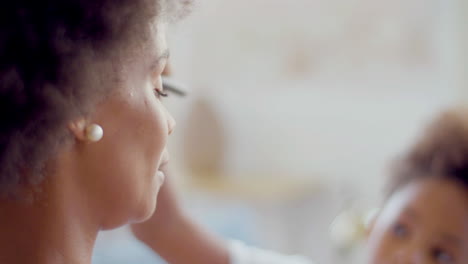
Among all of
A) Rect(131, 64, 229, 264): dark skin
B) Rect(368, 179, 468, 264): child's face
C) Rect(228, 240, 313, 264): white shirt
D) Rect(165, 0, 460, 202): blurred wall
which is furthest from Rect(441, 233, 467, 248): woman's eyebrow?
Rect(165, 0, 460, 202): blurred wall

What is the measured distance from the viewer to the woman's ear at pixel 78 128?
44cm

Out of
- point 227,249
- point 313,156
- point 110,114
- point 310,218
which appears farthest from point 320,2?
point 110,114

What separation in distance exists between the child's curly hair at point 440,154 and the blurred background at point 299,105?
2.05 feet

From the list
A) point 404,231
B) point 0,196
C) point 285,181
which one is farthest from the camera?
point 285,181

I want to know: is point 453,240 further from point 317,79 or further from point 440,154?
point 317,79

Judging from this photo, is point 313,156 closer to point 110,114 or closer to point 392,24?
point 392,24

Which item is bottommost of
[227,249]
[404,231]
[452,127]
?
[227,249]

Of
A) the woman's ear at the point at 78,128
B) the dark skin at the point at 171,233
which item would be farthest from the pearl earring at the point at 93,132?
the dark skin at the point at 171,233

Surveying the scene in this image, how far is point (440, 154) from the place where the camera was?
0.99m

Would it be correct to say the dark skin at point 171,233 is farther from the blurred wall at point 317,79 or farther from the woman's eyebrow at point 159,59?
the blurred wall at point 317,79

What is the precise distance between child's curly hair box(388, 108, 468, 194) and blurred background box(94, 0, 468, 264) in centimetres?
63

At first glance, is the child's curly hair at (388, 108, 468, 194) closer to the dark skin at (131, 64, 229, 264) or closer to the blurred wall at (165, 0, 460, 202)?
the dark skin at (131, 64, 229, 264)

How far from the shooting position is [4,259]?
0.45 m

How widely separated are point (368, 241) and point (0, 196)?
67cm
